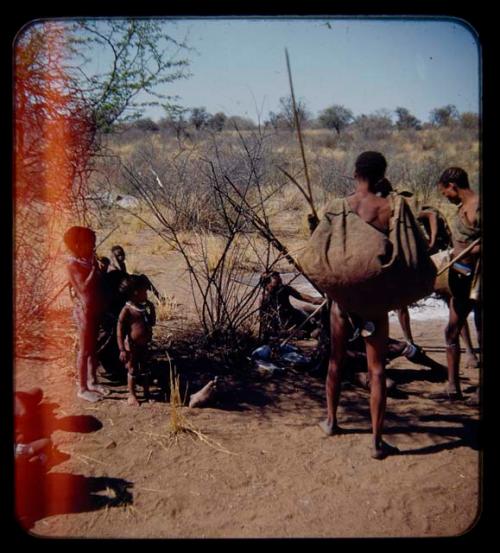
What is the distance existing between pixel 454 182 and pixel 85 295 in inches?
124

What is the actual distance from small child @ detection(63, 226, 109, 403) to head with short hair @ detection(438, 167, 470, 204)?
2901 millimetres

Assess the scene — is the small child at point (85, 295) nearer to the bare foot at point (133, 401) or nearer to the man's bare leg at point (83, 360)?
the man's bare leg at point (83, 360)

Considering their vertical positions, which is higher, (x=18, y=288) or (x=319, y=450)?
(x=18, y=288)

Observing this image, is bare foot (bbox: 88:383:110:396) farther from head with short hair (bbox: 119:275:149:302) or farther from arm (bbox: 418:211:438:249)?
arm (bbox: 418:211:438:249)

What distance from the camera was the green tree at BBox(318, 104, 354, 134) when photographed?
29869 millimetres

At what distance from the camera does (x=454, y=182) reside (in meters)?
4.84

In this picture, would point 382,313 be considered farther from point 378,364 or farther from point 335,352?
point 335,352

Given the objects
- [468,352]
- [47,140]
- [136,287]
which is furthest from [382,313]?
[47,140]

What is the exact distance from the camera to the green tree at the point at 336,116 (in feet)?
98.0

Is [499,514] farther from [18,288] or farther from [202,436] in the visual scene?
[18,288]

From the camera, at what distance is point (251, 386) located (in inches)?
210

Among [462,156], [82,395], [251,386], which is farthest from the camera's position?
[462,156]
